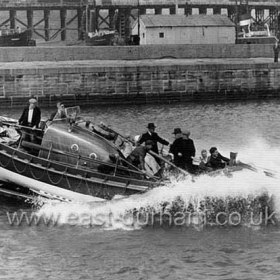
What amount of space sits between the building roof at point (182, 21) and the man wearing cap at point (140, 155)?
122 ft

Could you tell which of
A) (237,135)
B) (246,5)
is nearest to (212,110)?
(237,135)

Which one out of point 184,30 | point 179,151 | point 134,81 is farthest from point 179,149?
point 184,30

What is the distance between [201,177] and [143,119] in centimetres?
2026

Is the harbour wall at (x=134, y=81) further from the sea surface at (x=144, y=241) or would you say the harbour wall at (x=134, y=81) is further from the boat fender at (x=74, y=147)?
the boat fender at (x=74, y=147)

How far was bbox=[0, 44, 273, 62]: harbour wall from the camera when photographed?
1941 inches

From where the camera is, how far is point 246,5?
72.1 m

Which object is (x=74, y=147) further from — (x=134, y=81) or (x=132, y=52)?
(x=132, y=52)

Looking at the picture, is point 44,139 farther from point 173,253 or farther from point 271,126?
point 271,126

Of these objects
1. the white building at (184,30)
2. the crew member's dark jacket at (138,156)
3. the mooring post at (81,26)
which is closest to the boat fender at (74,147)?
the crew member's dark jacket at (138,156)

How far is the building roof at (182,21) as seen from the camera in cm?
5619

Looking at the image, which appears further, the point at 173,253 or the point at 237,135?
the point at 237,135

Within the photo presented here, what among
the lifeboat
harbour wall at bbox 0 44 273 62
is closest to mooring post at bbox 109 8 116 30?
harbour wall at bbox 0 44 273 62

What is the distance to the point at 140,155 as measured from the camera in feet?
63.9

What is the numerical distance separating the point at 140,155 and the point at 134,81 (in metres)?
26.7
